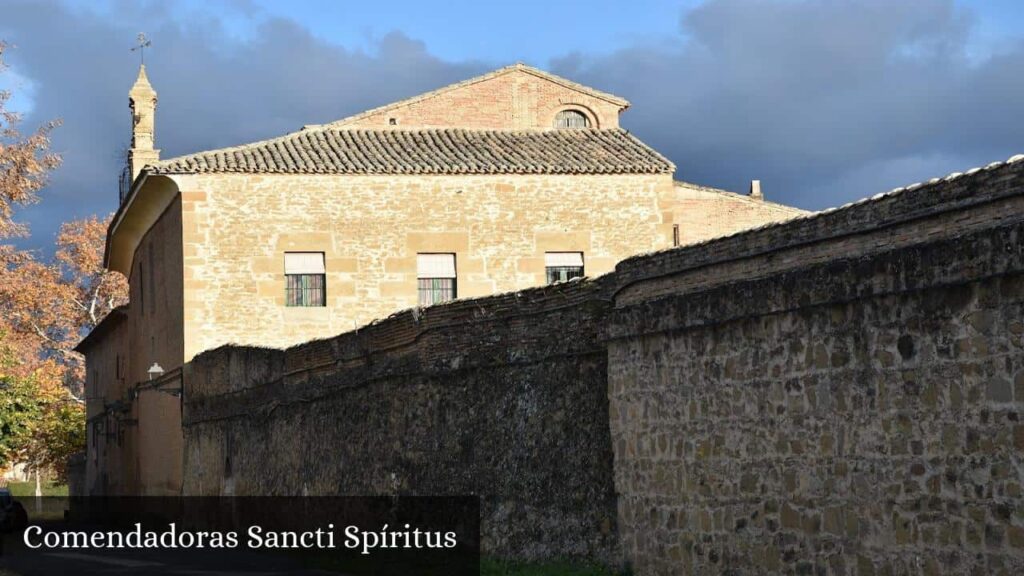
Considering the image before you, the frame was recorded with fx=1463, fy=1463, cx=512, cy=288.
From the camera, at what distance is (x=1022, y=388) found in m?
8.99

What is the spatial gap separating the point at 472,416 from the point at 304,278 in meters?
13.9

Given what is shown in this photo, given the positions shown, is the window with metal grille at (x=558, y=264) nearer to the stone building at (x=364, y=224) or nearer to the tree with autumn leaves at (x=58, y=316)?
the stone building at (x=364, y=224)

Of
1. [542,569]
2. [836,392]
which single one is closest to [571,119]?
[542,569]

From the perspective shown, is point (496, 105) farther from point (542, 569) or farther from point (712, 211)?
point (542, 569)

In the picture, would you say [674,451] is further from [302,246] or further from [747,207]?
[747,207]

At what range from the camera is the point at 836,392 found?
10789 millimetres

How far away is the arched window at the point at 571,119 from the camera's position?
38.5m

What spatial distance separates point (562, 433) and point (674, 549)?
2580mm

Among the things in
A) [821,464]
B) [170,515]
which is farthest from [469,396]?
[170,515]

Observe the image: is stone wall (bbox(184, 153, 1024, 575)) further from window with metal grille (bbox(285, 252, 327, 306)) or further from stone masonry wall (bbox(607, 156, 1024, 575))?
window with metal grille (bbox(285, 252, 327, 306))

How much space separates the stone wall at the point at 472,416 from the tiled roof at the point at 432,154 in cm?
715

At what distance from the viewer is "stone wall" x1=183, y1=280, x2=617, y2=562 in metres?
15.0

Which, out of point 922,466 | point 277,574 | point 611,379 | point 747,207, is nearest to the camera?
point 922,466

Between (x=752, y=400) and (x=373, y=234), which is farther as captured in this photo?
(x=373, y=234)
